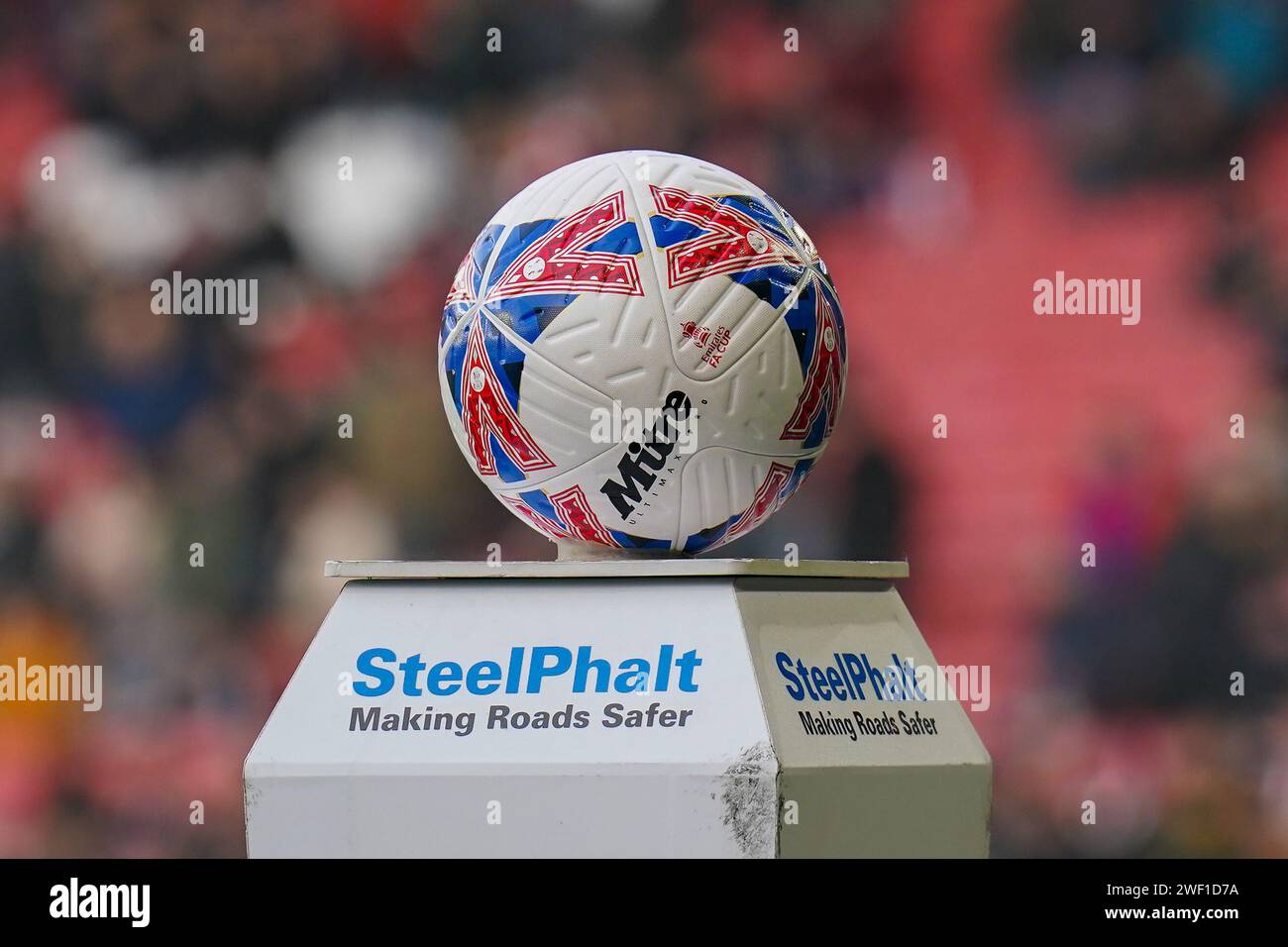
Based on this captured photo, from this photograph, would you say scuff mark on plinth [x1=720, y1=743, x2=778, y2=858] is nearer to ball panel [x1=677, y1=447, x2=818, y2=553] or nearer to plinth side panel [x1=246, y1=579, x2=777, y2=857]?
plinth side panel [x1=246, y1=579, x2=777, y2=857]

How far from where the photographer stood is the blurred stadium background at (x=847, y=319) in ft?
18.3

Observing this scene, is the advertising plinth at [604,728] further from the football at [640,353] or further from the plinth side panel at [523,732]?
the football at [640,353]

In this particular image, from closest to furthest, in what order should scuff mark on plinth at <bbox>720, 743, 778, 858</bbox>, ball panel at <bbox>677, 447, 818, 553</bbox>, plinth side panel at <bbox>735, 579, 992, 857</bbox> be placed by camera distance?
scuff mark on plinth at <bbox>720, 743, 778, 858</bbox>, plinth side panel at <bbox>735, 579, 992, 857</bbox>, ball panel at <bbox>677, 447, 818, 553</bbox>

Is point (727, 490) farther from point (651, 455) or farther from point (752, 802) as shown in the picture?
point (752, 802)

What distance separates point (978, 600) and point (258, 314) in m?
3.11

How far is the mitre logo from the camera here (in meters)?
2.75

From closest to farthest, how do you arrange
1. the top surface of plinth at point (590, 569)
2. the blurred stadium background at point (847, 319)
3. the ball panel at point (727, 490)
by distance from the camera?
the top surface of plinth at point (590, 569), the ball panel at point (727, 490), the blurred stadium background at point (847, 319)

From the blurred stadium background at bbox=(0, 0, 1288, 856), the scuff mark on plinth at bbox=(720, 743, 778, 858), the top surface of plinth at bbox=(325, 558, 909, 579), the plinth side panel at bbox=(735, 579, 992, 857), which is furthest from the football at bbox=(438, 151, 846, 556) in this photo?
the blurred stadium background at bbox=(0, 0, 1288, 856)

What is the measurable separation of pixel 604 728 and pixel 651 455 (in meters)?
0.50

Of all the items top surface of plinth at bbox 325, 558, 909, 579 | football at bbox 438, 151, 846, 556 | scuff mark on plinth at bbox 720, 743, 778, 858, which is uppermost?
football at bbox 438, 151, 846, 556

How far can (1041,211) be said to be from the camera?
5863mm

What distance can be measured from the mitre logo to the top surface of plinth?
0.13 metres

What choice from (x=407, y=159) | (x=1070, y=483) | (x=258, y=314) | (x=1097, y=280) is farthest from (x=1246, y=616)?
(x=258, y=314)

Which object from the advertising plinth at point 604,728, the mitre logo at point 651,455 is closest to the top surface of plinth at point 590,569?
the advertising plinth at point 604,728
